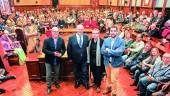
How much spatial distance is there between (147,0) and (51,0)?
11328 mm

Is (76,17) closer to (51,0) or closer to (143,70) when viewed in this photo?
(51,0)

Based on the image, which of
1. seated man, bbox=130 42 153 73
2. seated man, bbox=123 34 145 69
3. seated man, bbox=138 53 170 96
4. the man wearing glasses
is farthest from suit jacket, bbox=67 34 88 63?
seated man, bbox=123 34 145 69

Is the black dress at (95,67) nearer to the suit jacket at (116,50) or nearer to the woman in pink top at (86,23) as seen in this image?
the suit jacket at (116,50)

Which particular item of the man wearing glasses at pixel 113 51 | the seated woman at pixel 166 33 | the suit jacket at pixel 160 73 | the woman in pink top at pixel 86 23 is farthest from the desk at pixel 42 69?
the woman in pink top at pixel 86 23

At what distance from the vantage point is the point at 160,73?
12.7 ft

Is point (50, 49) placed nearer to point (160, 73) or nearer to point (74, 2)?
point (160, 73)

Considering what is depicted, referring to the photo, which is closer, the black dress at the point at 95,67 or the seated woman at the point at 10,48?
the black dress at the point at 95,67

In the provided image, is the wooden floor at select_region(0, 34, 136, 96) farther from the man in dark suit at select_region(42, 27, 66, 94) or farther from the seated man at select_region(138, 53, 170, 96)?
the seated man at select_region(138, 53, 170, 96)

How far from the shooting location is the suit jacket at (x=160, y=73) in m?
3.76

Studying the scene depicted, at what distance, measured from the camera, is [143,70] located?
462 centimetres

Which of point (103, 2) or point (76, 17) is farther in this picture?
point (103, 2)

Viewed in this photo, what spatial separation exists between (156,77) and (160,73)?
11 centimetres

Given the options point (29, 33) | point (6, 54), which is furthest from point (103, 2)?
point (6, 54)

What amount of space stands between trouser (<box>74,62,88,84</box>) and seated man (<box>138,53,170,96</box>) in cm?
121
